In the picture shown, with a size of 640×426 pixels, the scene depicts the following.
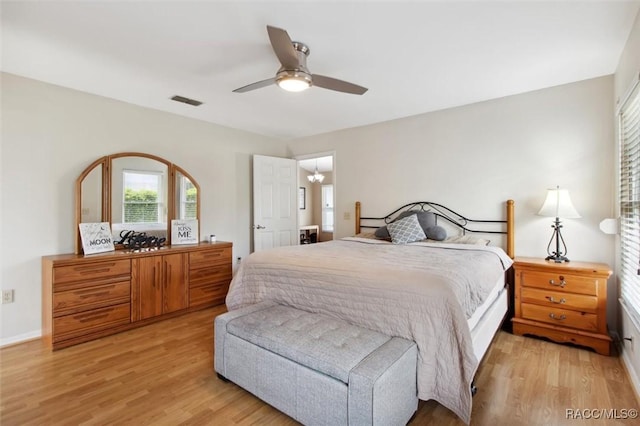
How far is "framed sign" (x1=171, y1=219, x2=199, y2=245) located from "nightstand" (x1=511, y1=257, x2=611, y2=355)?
3.69m

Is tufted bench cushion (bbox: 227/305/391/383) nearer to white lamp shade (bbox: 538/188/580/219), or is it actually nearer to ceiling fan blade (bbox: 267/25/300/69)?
ceiling fan blade (bbox: 267/25/300/69)

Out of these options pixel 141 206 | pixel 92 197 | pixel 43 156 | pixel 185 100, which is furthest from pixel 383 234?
pixel 43 156

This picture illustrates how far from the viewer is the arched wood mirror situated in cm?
329

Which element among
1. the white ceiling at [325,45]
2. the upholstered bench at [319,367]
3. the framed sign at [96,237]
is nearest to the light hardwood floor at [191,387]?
the upholstered bench at [319,367]

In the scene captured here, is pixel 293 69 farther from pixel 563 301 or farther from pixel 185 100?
pixel 563 301

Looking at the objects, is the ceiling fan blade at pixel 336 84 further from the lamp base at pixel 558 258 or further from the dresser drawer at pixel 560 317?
the dresser drawer at pixel 560 317

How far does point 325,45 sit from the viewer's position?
2.35 meters

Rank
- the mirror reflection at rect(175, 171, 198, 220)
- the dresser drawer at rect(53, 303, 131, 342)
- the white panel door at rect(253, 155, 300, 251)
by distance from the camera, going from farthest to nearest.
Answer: the white panel door at rect(253, 155, 300, 251) < the mirror reflection at rect(175, 171, 198, 220) < the dresser drawer at rect(53, 303, 131, 342)

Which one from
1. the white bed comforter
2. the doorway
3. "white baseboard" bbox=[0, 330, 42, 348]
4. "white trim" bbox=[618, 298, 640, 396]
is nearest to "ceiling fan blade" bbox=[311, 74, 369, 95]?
the white bed comforter

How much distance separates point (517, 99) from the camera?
337cm

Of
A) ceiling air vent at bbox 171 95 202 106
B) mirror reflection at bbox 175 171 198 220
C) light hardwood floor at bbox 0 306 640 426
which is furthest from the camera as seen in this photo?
mirror reflection at bbox 175 171 198 220

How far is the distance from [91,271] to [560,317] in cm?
431

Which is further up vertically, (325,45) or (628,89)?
(325,45)

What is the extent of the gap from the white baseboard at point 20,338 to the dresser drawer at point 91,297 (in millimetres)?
554
